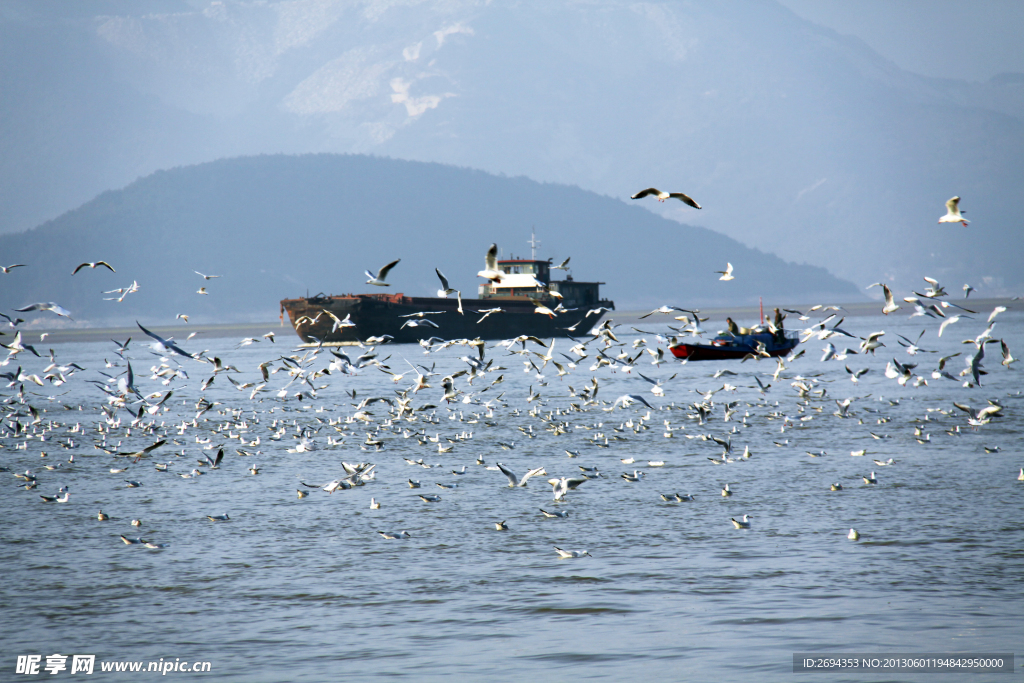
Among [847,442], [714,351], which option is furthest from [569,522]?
[714,351]

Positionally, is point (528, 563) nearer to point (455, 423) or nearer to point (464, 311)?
point (455, 423)

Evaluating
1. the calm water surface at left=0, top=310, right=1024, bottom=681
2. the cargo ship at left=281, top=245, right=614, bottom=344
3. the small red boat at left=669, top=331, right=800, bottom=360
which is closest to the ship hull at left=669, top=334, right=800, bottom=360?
the small red boat at left=669, top=331, right=800, bottom=360

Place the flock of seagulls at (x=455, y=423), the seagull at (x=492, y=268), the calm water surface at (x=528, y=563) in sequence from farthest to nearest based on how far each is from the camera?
the seagull at (x=492, y=268)
the flock of seagulls at (x=455, y=423)
the calm water surface at (x=528, y=563)

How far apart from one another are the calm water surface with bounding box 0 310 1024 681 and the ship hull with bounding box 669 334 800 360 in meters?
33.6

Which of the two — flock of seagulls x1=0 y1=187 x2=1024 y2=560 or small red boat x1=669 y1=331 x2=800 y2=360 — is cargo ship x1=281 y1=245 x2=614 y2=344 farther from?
flock of seagulls x1=0 y1=187 x2=1024 y2=560

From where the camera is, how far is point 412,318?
275ft

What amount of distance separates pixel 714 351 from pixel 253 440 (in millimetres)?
39340

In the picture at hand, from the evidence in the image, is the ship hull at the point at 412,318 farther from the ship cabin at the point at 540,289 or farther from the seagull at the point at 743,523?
the seagull at the point at 743,523

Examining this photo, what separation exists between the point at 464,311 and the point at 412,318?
6.11 metres

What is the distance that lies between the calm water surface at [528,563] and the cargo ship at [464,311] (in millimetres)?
57816

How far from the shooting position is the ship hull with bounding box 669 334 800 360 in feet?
Answer: 192

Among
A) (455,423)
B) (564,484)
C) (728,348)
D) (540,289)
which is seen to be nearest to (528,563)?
(564,484)

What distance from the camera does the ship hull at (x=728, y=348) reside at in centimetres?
5856

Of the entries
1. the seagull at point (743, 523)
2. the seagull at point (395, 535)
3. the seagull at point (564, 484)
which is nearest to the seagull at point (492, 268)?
the seagull at point (564, 484)
